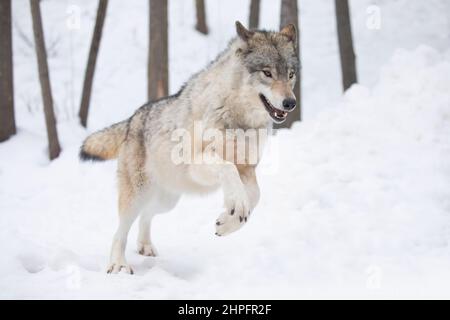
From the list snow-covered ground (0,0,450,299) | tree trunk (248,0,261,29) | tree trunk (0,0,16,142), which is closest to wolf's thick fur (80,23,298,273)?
snow-covered ground (0,0,450,299)

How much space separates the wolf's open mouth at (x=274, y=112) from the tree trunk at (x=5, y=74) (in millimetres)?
5828

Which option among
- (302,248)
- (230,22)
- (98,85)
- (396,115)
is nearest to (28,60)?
(98,85)

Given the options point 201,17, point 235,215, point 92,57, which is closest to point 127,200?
point 235,215

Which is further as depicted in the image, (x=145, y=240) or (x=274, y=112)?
(x=145, y=240)

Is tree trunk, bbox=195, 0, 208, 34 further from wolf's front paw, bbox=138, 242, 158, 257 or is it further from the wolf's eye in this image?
the wolf's eye

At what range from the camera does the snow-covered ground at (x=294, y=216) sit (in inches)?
192

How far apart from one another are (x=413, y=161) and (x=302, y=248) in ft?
7.40

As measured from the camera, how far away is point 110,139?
6.24m

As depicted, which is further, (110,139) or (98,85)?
(98,85)

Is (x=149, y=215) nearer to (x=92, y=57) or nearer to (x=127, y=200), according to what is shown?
(x=127, y=200)

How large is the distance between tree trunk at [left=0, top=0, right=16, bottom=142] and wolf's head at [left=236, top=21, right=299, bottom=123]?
5565mm

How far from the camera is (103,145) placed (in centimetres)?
621

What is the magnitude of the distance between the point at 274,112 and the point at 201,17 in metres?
12.1

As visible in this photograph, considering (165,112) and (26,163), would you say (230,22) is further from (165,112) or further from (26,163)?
(165,112)
